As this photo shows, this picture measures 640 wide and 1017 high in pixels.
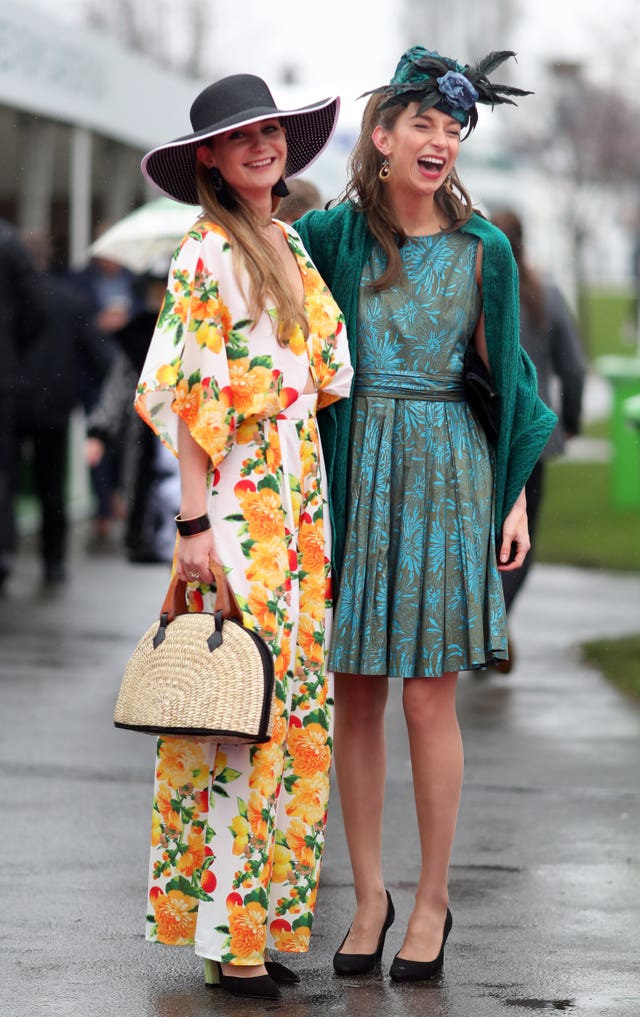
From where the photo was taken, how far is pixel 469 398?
4336 mm

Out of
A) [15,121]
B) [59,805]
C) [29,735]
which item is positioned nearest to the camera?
[59,805]

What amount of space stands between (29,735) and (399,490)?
3067 mm

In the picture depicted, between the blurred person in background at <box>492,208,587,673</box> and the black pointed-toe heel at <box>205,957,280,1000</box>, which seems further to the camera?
the blurred person in background at <box>492,208,587,673</box>

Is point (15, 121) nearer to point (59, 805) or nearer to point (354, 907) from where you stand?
point (59, 805)

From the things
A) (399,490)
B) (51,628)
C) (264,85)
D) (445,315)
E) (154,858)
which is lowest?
(51,628)

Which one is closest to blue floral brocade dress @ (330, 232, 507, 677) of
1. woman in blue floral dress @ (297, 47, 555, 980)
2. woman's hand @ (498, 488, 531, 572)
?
woman in blue floral dress @ (297, 47, 555, 980)

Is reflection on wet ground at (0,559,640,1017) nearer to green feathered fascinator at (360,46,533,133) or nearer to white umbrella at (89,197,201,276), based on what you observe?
white umbrella at (89,197,201,276)

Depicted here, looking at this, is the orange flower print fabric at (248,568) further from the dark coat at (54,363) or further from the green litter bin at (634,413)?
the dark coat at (54,363)

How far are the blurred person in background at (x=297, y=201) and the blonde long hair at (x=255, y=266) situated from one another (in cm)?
139

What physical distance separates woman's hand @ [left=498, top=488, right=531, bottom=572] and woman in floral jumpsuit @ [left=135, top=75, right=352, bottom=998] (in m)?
0.44

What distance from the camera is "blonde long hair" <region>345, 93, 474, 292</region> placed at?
4285 millimetres

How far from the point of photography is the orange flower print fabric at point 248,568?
401 cm

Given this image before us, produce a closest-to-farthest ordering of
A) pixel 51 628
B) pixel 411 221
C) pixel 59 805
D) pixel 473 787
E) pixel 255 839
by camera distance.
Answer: pixel 255 839 → pixel 411 221 → pixel 59 805 → pixel 473 787 → pixel 51 628

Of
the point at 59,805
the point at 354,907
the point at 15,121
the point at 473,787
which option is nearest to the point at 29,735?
the point at 59,805
